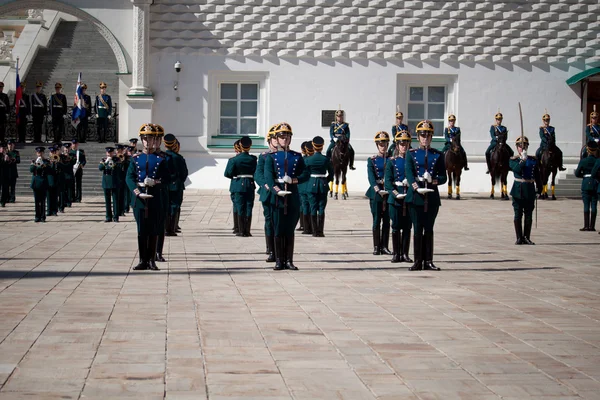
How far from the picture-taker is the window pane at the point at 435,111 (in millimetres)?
32781

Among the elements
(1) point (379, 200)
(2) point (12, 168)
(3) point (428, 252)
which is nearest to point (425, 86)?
(2) point (12, 168)

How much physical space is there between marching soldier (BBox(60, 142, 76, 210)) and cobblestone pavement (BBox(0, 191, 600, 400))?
755 centimetres

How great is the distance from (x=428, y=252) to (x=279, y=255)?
188 centimetres

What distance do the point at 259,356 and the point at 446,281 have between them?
16.6ft

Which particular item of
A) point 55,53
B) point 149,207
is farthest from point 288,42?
point 149,207

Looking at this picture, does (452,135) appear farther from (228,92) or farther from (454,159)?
(228,92)

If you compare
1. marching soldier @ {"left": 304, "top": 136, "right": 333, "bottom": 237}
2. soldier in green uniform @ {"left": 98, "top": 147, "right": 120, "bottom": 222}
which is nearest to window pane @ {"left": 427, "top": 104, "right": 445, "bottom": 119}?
soldier in green uniform @ {"left": 98, "top": 147, "right": 120, "bottom": 222}

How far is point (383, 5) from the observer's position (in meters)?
31.9

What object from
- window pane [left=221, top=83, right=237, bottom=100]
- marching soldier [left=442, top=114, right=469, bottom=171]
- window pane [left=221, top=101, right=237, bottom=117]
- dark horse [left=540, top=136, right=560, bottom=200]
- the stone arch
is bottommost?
dark horse [left=540, top=136, right=560, bottom=200]

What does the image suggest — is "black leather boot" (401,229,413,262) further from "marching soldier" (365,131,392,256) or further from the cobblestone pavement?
"marching soldier" (365,131,392,256)

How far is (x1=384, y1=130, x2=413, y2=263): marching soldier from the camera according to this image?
47.9ft

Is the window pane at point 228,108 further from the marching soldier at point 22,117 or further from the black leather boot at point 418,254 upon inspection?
the black leather boot at point 418,254

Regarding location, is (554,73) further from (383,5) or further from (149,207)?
(149,207)

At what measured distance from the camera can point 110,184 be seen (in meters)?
22.2
